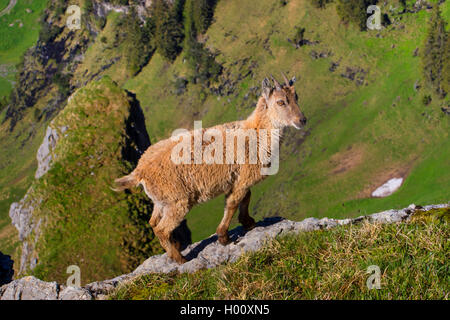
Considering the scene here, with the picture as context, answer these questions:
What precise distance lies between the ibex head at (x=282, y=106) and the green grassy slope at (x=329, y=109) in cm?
3449

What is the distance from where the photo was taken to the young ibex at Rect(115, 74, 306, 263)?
12609 millimetres

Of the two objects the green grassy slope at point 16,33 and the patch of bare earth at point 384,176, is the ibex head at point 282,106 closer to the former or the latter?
the patch of bare earth at point 384,176

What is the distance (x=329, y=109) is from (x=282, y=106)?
71.1m

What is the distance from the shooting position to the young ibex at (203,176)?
12.6 m

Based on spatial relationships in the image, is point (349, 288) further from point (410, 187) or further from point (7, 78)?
point (7, 78)

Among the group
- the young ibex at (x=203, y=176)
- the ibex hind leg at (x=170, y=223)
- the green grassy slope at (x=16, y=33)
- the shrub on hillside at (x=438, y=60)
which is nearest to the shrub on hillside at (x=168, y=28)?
the green grassy slope at (x=16, y=33)

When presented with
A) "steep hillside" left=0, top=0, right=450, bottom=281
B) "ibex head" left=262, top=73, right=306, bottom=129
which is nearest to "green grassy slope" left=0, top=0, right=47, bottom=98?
"steep hillside" left=0, top=0, right=450, bottom=281

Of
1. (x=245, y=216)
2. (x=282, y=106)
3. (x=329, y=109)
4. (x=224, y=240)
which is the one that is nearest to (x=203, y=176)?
(x=224, y=240)

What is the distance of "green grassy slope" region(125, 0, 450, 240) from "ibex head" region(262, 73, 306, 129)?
113 ft

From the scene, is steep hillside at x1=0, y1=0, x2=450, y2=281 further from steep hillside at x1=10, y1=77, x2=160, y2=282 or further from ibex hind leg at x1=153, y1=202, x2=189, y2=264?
ibex hind leg at x1=153, y1=202, x2=189, y2=264

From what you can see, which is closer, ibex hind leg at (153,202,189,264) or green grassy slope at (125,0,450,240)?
ibex hind leg at (153,202,189,264)

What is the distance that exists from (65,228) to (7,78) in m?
157

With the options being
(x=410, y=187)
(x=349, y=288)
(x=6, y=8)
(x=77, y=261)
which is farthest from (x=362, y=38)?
(x=6, y=8)

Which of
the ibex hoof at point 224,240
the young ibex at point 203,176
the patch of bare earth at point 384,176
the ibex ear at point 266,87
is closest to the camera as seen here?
the young ibex at point 203,176
